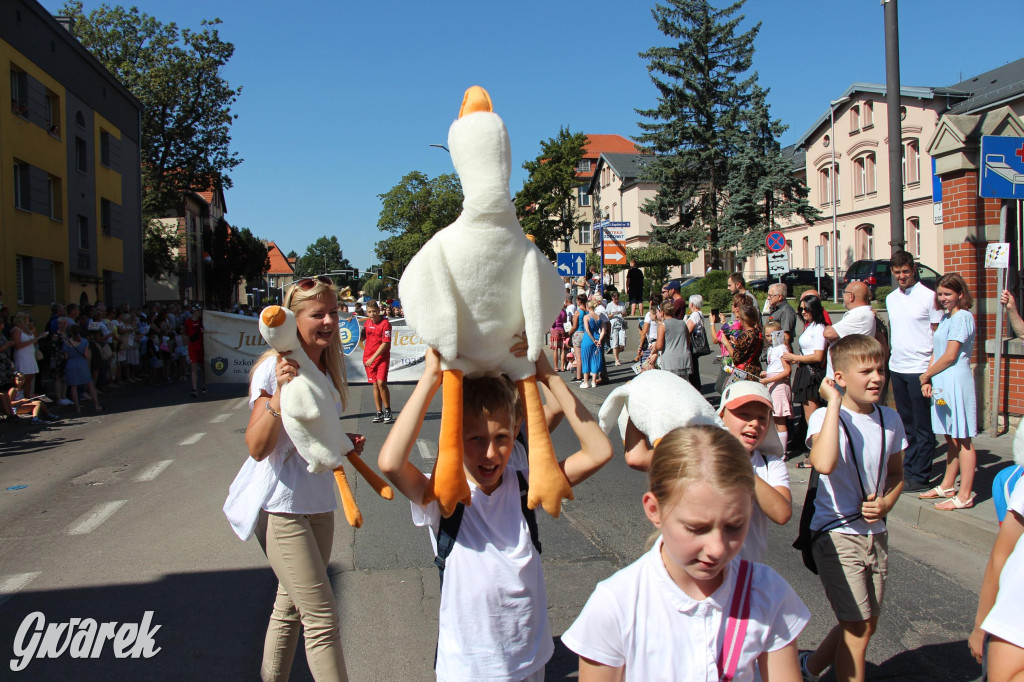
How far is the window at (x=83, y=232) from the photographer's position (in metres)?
26.0

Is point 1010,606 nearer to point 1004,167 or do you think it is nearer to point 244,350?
point 1004,167

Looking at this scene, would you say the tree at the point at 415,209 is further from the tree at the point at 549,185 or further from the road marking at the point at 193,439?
the road marking at the point at 193,439

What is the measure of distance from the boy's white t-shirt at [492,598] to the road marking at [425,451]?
594 centimetres

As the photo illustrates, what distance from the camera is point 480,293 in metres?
1.96

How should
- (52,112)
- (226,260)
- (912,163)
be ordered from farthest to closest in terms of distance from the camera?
(226,260), (912,163), (52,112)

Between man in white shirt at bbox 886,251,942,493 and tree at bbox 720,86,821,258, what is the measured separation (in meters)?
28.0

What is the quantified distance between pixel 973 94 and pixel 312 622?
40.5 m

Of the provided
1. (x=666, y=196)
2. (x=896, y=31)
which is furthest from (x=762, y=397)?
(x=666, y=196)

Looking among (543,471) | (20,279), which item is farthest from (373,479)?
(20,279)

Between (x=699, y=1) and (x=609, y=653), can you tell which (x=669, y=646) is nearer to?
(x=609, y=653)

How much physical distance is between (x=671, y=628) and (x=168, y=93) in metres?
40.1

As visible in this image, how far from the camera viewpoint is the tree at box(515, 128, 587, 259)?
37.7 meters

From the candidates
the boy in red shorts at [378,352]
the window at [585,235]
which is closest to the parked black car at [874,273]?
the boy in red shorts at [378,352]

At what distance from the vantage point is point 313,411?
2.46m
